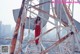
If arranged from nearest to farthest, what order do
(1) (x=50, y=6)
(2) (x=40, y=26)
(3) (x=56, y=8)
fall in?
(3) (x=56, y=8)
(1) (x=50, y=6)
(2) (x=40, y=26)

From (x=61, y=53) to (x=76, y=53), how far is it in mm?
556

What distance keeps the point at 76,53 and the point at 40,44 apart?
1270 millimetres

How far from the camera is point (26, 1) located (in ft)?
10.5

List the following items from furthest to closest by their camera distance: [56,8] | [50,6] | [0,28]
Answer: [0,28], [50,6], [56,8]

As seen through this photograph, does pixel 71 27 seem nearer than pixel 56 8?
Yes

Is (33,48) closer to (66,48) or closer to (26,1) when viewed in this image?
(66,48)

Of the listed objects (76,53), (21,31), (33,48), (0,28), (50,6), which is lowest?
(0,28)

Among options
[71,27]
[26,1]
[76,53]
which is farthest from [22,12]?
[76,53]

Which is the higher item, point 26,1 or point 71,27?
point 26,1

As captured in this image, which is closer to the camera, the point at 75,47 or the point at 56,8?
the point at 75,47

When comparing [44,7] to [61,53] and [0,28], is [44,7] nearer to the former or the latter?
[61,53]

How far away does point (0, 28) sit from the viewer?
33.4ft

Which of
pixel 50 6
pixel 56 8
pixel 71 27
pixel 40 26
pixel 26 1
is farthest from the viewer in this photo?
pixel 40 26

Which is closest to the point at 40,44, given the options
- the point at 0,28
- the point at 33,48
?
the point at 33,48
